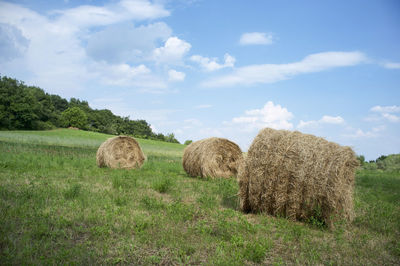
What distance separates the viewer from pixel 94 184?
9039mm

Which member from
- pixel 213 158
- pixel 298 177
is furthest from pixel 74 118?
pixel 298 177

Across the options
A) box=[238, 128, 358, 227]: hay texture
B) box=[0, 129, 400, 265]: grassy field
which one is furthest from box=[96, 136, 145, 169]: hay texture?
box=[238, 128, 358, 227]: hay texture

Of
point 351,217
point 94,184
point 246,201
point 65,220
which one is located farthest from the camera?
point 94,184

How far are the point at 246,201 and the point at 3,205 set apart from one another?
518 cm

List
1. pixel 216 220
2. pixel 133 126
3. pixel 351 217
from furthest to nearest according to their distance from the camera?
pixel 133 126 → pixel 351 217 → pixel 216 220

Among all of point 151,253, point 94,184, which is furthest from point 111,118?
point 151,253

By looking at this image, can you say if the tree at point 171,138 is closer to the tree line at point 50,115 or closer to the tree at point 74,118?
the tree line at point 50,115

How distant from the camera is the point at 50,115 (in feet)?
228

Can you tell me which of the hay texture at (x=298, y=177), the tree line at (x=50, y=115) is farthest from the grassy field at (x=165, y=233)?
the tree line at (x=50, y=115)

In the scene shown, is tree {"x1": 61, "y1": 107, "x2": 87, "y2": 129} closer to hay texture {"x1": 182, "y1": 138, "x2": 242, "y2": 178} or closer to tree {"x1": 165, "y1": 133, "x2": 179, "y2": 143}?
tree {"x1": 165, "y1": 133, "x2": 179, "y2": 143}

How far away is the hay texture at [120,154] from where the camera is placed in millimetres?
14266

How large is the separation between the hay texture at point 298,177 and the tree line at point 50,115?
2414 inches

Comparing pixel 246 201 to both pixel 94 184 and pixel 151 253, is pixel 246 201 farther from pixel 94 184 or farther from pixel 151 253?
pixel 94 184

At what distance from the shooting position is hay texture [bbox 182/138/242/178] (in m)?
11.9
